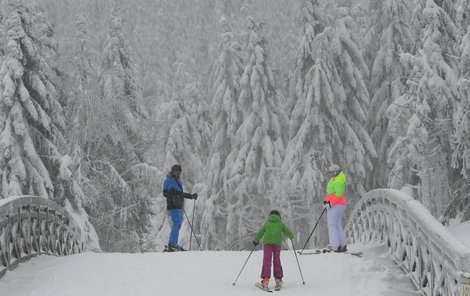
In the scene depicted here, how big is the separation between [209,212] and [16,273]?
24570 mm

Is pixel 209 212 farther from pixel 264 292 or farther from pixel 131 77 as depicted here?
pixel 264 292

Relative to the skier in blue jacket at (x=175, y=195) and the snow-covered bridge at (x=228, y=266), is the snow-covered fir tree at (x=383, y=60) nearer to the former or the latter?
the skier in blue jacket at (x=175, y=195)

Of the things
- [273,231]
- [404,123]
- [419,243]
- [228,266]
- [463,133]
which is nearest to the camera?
[419,243]

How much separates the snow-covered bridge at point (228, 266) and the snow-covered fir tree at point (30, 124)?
745cm

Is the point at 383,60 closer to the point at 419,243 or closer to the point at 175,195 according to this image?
the point at 175,195

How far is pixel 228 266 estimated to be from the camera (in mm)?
11703

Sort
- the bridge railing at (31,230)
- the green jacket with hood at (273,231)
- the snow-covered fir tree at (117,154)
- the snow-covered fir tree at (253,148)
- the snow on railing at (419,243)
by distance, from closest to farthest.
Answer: the snow on railing at (419,243) → the green jacket with hood at (273,231) → the bridge railing at (31,230) → the snow-covered fir tree at (117,154) → the snow-covered fir tree at (253,148)

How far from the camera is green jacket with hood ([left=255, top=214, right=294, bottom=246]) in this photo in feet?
34.1

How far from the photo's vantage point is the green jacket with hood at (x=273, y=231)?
10.4 meters

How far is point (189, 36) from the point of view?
7744 cm

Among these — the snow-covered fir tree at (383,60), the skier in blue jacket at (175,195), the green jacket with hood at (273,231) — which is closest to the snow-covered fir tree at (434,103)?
the snow-covered fir tree at (383,60)

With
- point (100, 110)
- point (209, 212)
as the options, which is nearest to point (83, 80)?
point (100, 110)

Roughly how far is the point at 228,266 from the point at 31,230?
4114 mm

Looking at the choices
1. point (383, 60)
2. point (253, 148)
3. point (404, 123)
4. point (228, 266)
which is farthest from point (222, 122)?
point (228, 266)
